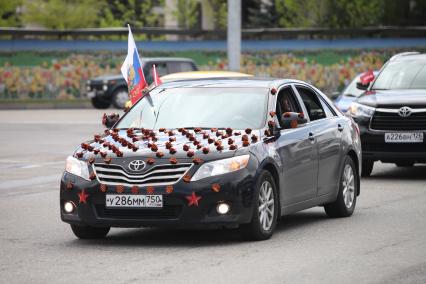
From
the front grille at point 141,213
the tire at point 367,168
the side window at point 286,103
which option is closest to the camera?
the front grille at point 141,213

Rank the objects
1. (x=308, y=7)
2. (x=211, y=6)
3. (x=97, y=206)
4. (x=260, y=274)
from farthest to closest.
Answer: (x=211, y=6) < (x=308, y=7) < (x=97, y=206) < (x=260, y=274)

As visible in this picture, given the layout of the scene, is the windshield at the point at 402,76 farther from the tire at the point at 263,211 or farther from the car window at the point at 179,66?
the car window at the point at 179,66

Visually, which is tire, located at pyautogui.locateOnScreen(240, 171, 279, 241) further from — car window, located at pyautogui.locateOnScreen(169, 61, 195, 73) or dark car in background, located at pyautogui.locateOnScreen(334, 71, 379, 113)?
car window, located at pyautogui.locateOnScreen(169, 61, 195, 73)

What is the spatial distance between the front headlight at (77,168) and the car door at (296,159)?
168 cm

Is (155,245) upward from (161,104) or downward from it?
downward

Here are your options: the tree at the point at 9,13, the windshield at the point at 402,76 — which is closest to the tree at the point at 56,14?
the tree at the point at 9,13

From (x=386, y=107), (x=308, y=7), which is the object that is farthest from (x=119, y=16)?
(x=386, y=107)

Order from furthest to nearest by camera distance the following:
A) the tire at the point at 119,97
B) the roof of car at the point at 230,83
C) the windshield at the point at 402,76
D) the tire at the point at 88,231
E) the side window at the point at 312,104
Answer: the tire at the point at 119,97 → the windshield at the point at 402,76 → the side window at the point at 312,104 → the roof of car at the point at 230,83 → the tire at the point at 88,231

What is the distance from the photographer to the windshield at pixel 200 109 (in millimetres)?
11680

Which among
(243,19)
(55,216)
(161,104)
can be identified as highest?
(161,104)

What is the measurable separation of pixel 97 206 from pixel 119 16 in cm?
7075

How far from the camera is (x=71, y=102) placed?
4959 cm

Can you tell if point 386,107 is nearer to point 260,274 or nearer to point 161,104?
point 161,104

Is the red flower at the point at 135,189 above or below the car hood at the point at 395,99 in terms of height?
above
